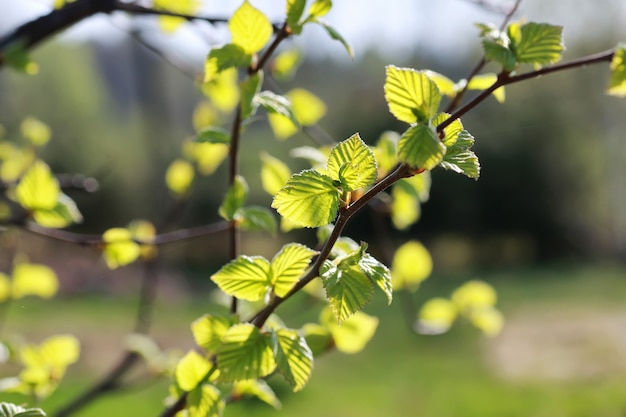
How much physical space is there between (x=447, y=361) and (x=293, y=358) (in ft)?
15.2

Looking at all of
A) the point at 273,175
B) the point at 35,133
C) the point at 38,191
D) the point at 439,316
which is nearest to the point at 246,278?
the point at 273,175

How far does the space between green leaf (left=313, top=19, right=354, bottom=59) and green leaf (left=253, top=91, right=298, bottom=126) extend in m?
0.06

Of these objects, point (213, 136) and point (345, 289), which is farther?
point (213, 136)

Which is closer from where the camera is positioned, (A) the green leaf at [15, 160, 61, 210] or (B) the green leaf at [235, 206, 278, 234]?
(B) the green leaf at [235, 206, 278, 234]

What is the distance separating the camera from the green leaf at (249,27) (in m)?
0.46

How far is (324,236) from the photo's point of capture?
1.71 feet

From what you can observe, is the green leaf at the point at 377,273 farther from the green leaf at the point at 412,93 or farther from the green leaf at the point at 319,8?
the green leaf at the point at 319,8

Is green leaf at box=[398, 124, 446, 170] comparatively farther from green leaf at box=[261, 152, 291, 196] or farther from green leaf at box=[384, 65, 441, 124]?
green leaf at box=[261, 152, 291, 196]

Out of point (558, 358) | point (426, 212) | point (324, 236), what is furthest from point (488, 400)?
point (426, 212)

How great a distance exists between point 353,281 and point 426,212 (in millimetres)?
8005

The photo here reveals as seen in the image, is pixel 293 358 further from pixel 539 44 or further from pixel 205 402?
pixel 539 44

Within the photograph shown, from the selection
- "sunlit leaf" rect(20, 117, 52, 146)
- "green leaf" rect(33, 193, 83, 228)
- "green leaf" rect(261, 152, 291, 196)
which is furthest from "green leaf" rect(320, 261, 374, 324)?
"sunlit leaf" rect(20, 117, 52, 146)

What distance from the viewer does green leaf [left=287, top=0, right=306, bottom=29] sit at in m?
0.45

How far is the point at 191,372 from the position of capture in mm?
437
